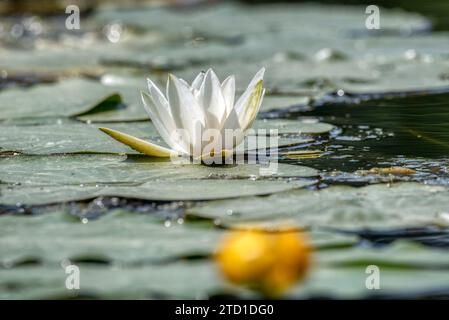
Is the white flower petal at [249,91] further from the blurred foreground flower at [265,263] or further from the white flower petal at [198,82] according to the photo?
the blurred foreground flower at [265,263]

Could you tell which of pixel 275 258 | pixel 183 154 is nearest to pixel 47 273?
pixel 275 258

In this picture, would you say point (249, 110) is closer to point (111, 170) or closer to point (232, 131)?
point (232, 131)

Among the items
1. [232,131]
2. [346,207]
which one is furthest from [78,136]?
[346,207]

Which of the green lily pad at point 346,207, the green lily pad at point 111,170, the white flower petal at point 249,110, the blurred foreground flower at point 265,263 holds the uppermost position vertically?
the white flower petal at point 249,110

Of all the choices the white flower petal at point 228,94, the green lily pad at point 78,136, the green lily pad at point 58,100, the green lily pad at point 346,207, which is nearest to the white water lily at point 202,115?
the white flower petal at point 228,94

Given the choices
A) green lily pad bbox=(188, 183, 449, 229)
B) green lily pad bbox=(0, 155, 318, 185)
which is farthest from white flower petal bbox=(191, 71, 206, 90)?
green lily pad bbox=(188, 183, 449, 229)
